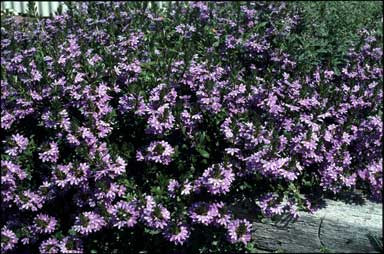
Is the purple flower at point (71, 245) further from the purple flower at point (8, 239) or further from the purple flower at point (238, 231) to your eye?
the purple flower at point (238, 231)

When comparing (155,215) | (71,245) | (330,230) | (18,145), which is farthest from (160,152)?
(330,230)

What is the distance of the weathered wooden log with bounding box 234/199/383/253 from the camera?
3795 mm

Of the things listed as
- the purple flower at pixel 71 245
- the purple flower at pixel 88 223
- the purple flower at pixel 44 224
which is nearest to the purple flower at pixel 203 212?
the purple flower at pixel 88 223

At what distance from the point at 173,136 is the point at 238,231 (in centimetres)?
81

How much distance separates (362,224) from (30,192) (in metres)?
2.40

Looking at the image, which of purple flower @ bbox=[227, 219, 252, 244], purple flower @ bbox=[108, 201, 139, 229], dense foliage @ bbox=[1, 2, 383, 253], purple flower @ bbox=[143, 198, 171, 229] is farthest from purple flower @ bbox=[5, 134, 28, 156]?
purple flower @ bbox=[227, 219, 252, 244]

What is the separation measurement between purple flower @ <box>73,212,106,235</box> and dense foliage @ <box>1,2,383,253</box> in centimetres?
1

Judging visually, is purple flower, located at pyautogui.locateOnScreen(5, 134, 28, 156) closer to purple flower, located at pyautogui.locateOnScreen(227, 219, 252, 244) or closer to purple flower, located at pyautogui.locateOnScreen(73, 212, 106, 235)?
purple flower, located at pyautogui.locateOnScreen(73, 212, 106, 235)

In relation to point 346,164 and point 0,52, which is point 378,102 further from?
point 0,52

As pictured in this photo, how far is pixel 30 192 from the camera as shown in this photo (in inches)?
145

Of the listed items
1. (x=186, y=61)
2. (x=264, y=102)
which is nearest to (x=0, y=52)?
(x=186, y=61)

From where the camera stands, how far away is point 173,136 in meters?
3.76

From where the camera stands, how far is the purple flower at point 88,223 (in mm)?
3473

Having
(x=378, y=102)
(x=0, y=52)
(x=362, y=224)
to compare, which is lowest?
(x=362, y=224)
